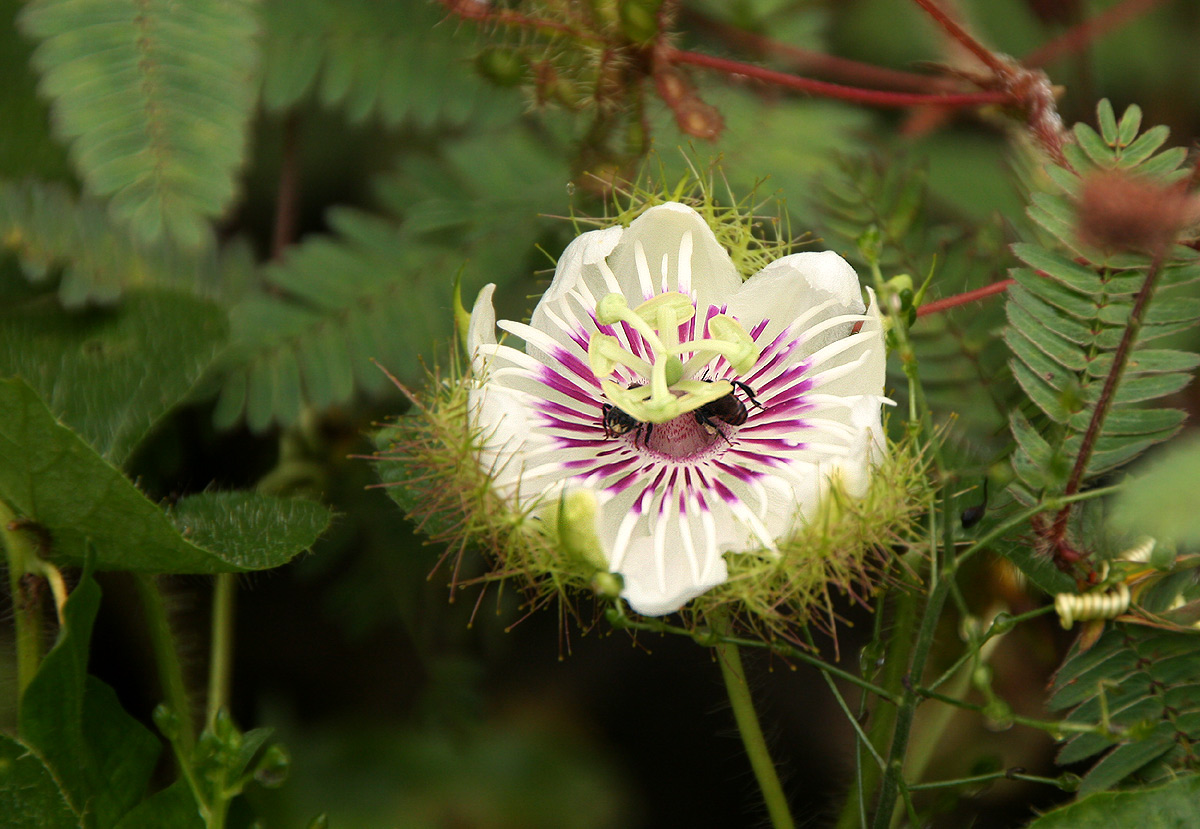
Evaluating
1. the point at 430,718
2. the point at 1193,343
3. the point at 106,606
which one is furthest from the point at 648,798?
the point at 1193,343

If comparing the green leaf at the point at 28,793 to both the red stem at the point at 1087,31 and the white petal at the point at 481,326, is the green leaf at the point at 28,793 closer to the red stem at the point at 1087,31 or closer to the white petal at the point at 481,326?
the white petal at the point at 481,326

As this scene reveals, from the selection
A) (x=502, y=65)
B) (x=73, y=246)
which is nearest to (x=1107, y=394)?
(x=502, y=65)

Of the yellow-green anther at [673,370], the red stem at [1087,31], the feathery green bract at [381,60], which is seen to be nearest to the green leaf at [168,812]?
the yellow-green anther at [673,370]

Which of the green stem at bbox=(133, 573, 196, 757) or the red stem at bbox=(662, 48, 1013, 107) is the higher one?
the red stem at bbox=(662, 48, 1013, 107)

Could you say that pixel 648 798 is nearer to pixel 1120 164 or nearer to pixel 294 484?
pixel 294 484

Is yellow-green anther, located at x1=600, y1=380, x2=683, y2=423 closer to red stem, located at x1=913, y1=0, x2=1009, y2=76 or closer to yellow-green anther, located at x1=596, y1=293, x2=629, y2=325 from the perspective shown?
yellow-green anther, located at x1=596, y1=293, x2=629, y2=325

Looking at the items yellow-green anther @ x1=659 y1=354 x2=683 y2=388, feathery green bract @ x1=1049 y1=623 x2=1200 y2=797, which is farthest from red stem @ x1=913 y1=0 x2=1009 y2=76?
feathery green bract @ x1=1049 y1=623 x2=1200 y2=797

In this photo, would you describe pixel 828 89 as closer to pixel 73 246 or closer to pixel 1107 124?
pixel 1107 124
